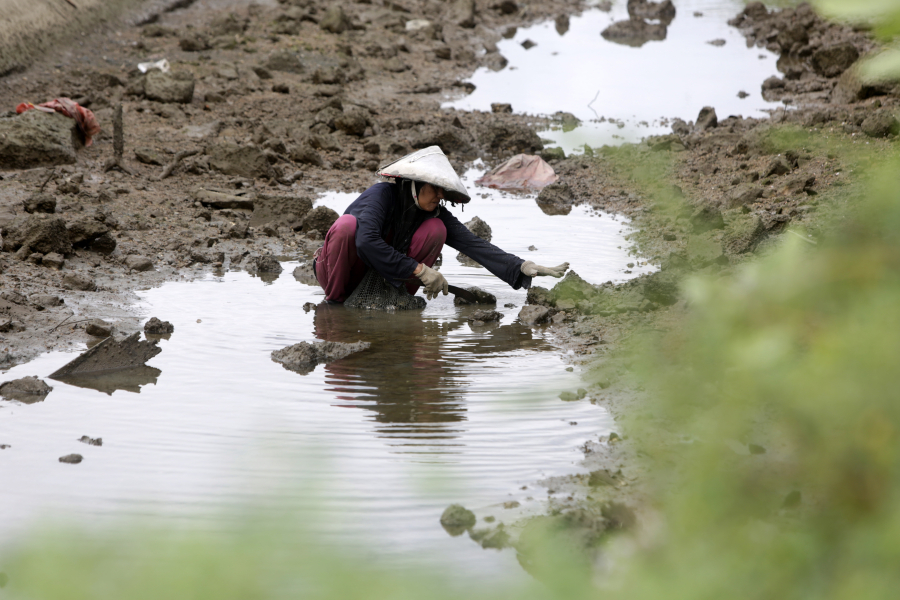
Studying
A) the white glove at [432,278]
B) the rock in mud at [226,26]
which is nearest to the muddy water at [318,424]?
the white glove at [432,278]

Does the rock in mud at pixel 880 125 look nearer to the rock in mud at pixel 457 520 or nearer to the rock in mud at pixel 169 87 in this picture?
the rock in mud at pixel 457 520

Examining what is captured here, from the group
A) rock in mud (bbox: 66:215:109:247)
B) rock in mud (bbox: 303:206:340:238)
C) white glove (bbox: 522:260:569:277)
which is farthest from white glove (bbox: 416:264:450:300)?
rock in mud (bbox: 66:215:109:247)

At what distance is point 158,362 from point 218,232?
288cm

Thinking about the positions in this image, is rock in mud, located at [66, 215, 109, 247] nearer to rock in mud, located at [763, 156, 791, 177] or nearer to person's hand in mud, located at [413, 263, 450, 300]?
person's hand in mud, located at [413, 263, 450, 300]

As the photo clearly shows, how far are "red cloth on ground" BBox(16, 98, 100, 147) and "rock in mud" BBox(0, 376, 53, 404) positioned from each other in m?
5.37

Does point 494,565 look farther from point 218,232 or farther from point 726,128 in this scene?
point 726,128

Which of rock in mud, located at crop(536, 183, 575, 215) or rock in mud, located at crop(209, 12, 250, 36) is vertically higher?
rock in mud, located at crop(209, 12, 250, 36)

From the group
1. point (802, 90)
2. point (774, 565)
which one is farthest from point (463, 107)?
point (774, 565)

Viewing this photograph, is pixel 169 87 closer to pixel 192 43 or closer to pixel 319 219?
pixel 192 43

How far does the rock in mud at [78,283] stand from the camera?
5.56m

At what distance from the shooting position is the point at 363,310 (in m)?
5.59

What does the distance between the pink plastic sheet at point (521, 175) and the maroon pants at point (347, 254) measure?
150 inches

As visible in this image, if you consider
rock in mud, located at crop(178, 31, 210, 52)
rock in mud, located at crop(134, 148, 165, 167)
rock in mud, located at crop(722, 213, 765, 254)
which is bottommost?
rock in mud, located at crop(134, 148, 165, 167)

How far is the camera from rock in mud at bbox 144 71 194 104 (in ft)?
35.2
